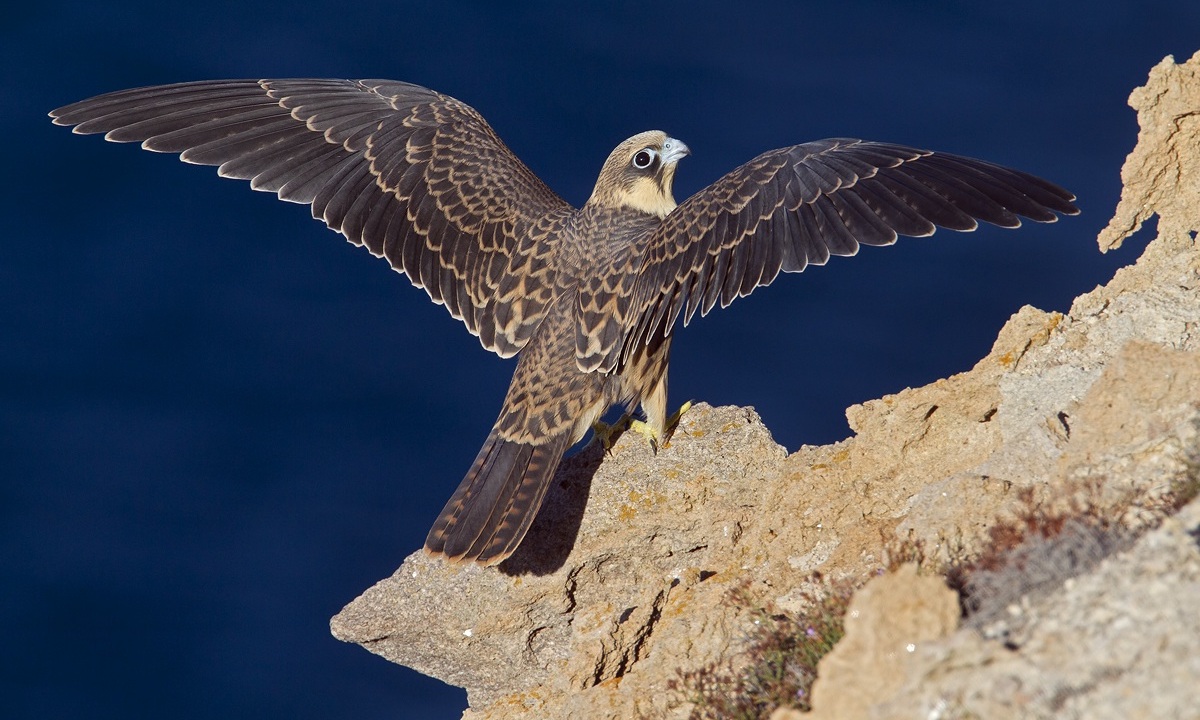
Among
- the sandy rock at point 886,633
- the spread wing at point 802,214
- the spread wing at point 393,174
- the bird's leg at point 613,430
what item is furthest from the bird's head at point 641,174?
the sandy rock at point 886,633

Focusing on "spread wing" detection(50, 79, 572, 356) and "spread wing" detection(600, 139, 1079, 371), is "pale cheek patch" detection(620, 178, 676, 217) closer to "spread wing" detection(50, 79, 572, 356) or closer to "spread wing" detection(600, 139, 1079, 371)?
"spread wing" detection(50, 79, 572, 356)

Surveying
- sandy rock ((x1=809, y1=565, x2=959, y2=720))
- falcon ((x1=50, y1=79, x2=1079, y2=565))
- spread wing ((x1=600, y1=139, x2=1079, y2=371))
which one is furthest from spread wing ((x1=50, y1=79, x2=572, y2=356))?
sandy rock ((x1=809, y1=565, x2=959, y2=720))

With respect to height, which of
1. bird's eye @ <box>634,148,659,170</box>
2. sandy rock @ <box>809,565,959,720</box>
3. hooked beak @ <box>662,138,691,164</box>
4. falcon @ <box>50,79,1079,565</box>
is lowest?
sandy rock @ <box>809,565,959,720</box>

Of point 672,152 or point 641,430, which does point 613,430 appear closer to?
point 641,430

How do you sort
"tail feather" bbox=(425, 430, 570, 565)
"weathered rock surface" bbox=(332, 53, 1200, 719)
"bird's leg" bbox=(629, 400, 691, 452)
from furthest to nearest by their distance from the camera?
"bird's leg" bbox=(629, 400, 691, 452) < "tail feather" bbox=(425, 430, 570, 565) < "weathered rock surface" bbox=(332, 53, 1200, 719)

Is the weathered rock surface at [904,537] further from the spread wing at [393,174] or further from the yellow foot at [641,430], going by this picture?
the spread wing at [393,174]

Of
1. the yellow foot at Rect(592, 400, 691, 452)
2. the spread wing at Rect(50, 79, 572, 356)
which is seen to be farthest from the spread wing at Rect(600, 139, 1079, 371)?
the spread wing at Rect(50, 79, 572, 356)

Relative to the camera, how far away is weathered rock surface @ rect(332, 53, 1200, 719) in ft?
8.48

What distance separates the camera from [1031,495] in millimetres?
3553

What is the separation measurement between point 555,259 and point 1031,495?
3.09 meters

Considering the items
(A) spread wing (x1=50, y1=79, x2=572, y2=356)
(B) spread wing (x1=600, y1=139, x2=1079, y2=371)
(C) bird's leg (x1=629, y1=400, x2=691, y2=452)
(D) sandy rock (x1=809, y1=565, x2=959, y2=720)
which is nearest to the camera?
(D) sandy rock (x1=809, y1=565, x2=959, y2=720)

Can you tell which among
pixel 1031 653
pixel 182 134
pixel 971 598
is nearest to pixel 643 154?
pixel 182 134

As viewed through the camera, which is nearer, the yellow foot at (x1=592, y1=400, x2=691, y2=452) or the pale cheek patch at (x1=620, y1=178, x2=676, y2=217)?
the yellow foot at (x1=592, y1=400, x2=691, y2=452)

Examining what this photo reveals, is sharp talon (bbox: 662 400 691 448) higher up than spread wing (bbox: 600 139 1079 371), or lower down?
lower down
